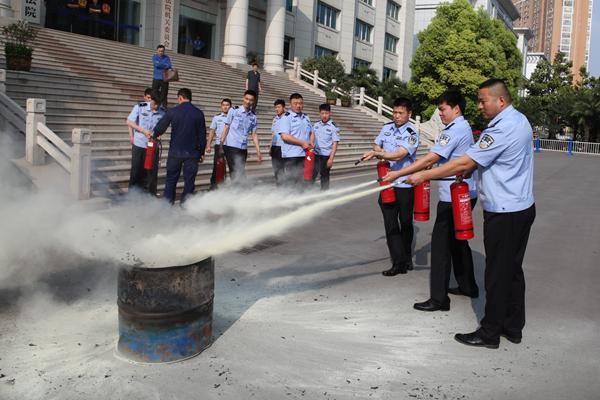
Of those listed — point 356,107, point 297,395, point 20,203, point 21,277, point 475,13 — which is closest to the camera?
point 297,395

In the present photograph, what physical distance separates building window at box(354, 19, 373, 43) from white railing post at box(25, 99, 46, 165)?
1468 inches

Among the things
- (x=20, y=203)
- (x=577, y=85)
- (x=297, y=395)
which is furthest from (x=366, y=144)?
(x=577, y=85)

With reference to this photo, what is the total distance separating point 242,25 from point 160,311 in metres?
27.6

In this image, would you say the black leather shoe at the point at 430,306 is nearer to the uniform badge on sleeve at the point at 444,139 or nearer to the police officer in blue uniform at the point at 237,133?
the uniform badge on sleeve at the point at 444,139

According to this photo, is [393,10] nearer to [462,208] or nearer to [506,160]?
[462,208]

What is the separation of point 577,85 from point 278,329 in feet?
189

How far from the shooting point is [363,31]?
152 ft

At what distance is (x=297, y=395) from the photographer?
3.54 meters

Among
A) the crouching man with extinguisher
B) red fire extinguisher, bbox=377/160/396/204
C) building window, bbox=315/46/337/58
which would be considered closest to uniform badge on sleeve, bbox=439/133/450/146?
the crouching man with extinguisher

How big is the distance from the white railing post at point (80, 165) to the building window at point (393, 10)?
44626 millimetres

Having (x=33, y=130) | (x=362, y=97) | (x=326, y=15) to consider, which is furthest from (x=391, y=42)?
(x=33, y=130)

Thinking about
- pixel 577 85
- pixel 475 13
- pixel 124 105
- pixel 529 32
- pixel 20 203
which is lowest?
pixel 20 203

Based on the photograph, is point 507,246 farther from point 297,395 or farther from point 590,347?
point 297,395

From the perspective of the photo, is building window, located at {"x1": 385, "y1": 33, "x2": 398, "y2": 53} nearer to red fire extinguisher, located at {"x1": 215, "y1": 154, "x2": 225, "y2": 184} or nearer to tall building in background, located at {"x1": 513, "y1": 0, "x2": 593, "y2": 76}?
red fire extinguisher, located at {"x1": 215, "y1": 154, "x2": 225, "y2": 184}
